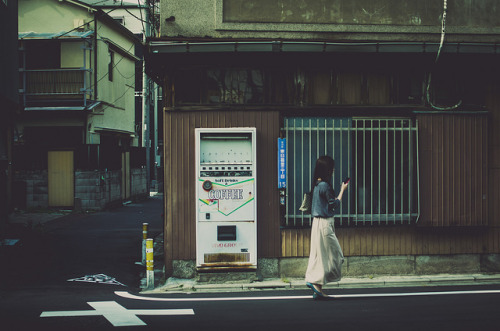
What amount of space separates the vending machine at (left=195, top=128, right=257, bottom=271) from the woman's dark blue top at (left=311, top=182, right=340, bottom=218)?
4.41 ft

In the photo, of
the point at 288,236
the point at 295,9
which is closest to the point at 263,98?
the point at 295,9

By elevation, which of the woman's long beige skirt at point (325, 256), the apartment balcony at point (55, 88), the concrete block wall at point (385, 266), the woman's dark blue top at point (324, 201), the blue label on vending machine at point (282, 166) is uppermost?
the apartment balcony at point (55, 88)

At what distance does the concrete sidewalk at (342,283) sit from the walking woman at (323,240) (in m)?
0.89

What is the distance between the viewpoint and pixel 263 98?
9.05 meters

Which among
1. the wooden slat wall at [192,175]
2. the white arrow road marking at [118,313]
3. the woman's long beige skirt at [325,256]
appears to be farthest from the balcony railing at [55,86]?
the woman's long beige skirt at [325,256]

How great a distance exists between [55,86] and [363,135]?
52.6ft

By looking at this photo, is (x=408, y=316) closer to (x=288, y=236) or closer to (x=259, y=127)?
(x=288, y=236)

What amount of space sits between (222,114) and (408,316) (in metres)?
4.39

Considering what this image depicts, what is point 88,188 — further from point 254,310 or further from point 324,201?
point 254,310

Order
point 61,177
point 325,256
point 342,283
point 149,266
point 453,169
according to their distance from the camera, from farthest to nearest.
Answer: point 61,177 < point 453,169 < point 342,283 < point 149,266 < point 325,256

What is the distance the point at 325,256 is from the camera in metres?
7.59

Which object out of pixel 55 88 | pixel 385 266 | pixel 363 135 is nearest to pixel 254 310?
pixel 385 266

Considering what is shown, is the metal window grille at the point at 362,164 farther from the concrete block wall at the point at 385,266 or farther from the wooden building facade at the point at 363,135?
the concrete block wall at the point at 385,266

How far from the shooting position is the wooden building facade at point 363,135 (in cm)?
888
